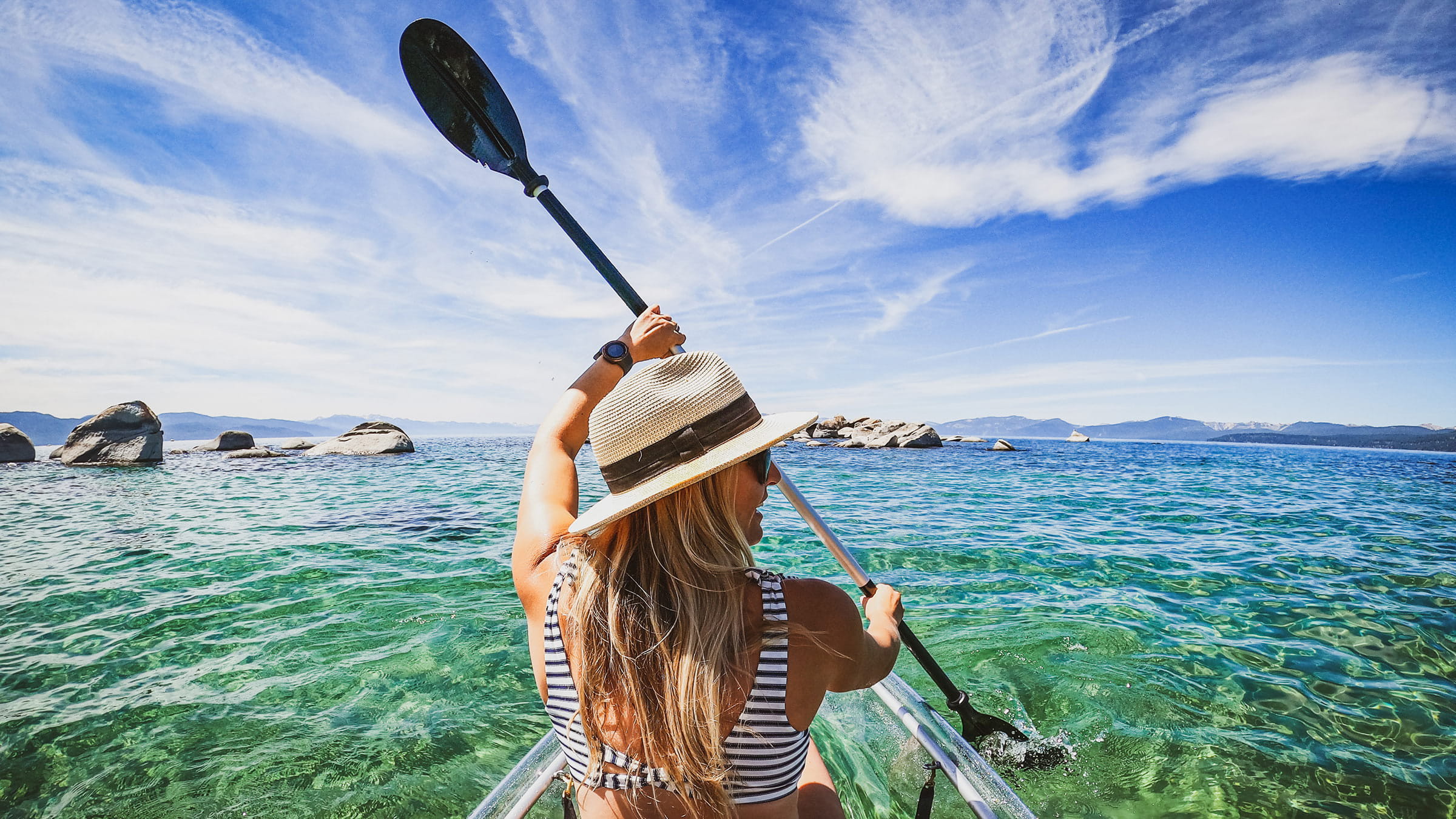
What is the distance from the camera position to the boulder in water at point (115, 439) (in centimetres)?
2361

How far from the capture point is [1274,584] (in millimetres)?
7703

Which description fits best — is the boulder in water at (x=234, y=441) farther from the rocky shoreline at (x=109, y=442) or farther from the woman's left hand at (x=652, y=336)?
the woman's left hand at (x=652, y=336)

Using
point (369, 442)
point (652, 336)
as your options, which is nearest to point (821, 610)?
point (652, 336)

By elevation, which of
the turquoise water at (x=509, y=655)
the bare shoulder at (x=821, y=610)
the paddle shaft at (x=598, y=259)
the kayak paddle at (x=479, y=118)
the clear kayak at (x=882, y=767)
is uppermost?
the kayak paddle at (x=479, y=118)

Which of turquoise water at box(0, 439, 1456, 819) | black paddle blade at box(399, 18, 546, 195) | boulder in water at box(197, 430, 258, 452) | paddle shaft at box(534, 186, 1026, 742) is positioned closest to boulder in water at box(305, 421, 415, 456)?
boulder in water at box(197, 430, 258, 452)

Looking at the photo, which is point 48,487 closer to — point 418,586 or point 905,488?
point 418,586

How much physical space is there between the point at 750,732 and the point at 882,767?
90.6 inches

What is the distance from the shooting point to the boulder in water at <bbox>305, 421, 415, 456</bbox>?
31.7 meters

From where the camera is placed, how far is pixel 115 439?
23.9 meters

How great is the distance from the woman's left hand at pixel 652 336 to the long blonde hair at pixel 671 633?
1.14 metres

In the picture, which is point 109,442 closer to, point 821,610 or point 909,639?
point 909,639

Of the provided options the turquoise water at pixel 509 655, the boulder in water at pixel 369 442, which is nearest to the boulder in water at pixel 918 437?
the turquoise water at pixel 509 655

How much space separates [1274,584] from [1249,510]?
8593 millimetres

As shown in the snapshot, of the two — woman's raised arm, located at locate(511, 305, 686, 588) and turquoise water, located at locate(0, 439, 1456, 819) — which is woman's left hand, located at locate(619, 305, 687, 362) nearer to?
woman's raised arm, located at locate(511, 305, 686, 588)
